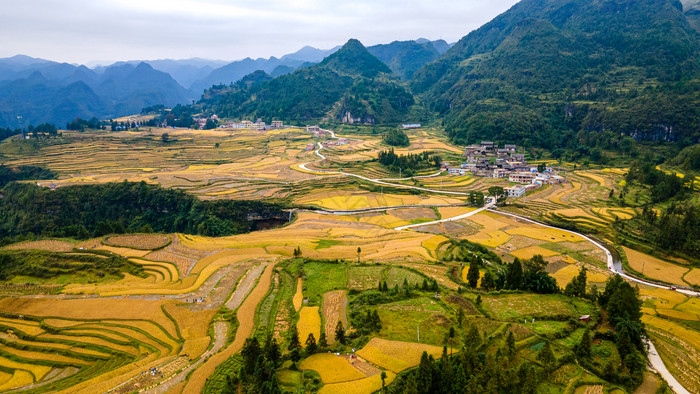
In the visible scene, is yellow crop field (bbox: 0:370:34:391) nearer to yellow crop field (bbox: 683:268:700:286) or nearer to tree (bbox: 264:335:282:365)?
tree (bbox: 264:335:282:365)

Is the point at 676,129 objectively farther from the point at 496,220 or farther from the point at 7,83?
the point at 7,83

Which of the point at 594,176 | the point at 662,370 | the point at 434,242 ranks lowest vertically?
the point at 662,370

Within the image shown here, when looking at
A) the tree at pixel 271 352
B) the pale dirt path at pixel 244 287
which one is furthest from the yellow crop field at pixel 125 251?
the tree at pixel 271 352

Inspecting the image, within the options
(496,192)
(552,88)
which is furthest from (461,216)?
(552,88)

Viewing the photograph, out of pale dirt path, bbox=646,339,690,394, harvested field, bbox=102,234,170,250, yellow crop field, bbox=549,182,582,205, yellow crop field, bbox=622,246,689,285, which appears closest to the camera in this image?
pale dirt path, bbox=646,339,690,394

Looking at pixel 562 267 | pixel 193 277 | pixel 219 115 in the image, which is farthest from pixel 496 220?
pixel 219 115

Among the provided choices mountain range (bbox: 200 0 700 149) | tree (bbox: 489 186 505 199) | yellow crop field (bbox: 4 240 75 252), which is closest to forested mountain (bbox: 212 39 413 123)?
mountain range (bbox: 200 0 700 149)

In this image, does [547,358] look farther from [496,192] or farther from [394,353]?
[496,192]
